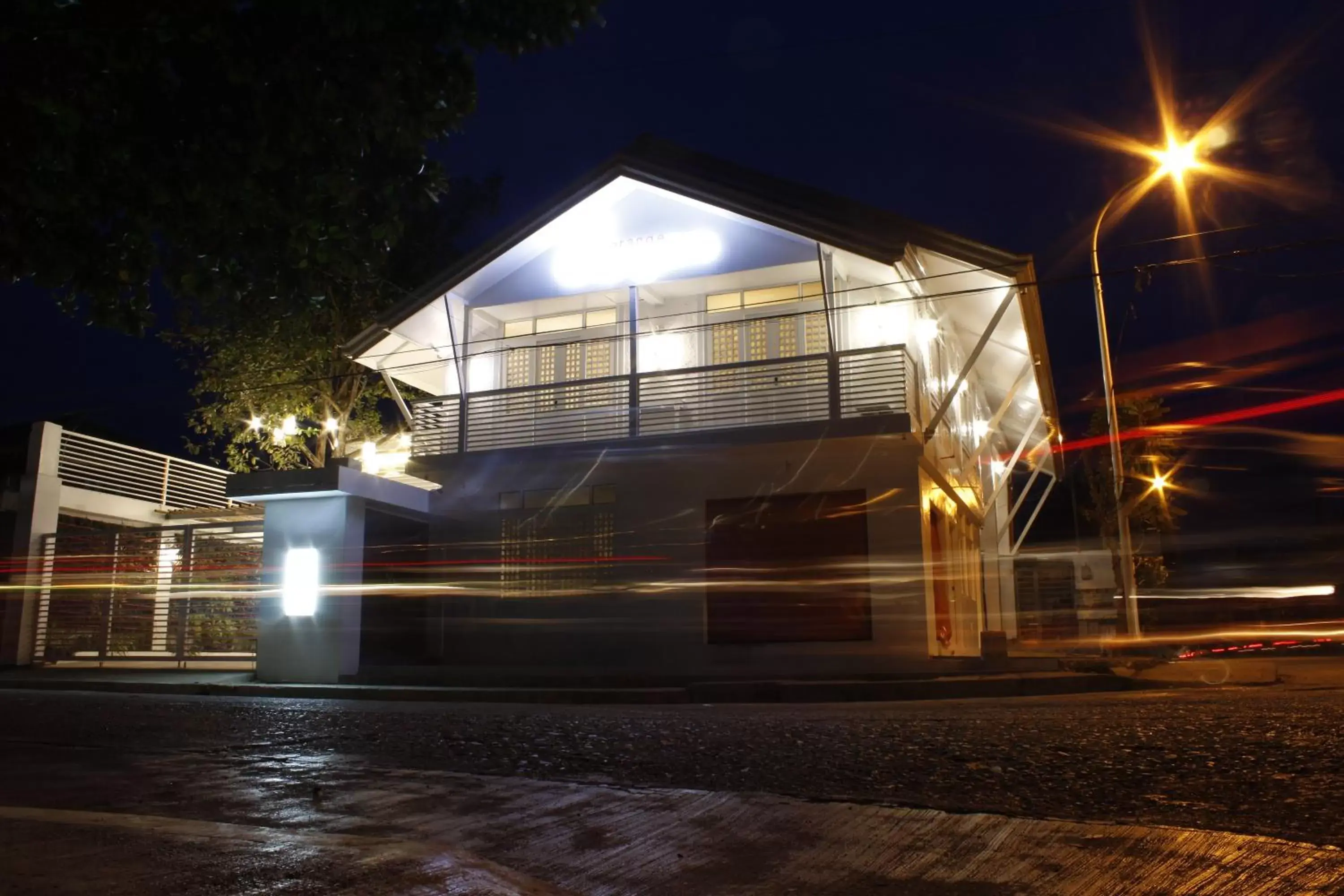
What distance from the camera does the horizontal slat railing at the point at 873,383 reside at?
16547mm

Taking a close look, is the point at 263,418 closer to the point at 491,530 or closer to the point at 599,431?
the point at 491,530

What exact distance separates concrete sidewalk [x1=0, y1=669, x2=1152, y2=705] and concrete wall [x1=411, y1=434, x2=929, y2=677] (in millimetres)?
1361

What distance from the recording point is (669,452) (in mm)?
17719

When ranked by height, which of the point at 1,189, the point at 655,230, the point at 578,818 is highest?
the point at 655,230

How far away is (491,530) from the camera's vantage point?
1908 centimetres

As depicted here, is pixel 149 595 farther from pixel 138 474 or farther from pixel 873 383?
pixel 873 383

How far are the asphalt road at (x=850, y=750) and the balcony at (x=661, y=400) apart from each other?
562 cm

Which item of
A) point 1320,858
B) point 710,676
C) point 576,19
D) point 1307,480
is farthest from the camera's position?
point 1307,480

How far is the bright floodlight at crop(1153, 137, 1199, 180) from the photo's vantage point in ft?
52.7

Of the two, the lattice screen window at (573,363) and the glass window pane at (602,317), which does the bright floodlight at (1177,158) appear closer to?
the glass window pane at (602,317)

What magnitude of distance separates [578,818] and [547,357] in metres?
15.1

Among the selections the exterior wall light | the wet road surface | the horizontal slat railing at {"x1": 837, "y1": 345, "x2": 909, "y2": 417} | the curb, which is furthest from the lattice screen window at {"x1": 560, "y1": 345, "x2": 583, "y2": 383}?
the wet road surface

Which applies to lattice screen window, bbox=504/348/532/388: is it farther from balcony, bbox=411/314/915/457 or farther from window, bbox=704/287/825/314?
window, bbox=704/287/825/314

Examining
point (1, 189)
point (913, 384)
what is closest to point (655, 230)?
point (913, 384)
